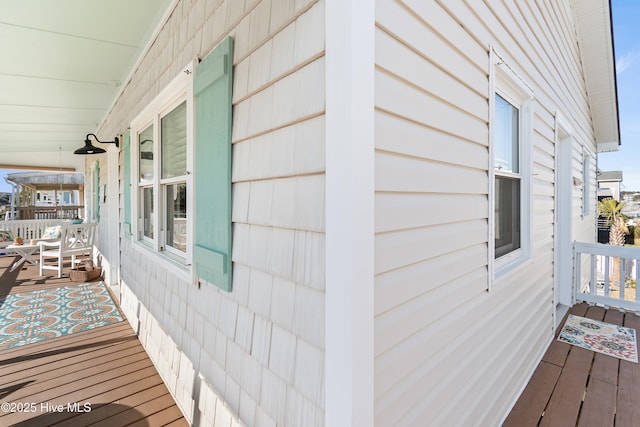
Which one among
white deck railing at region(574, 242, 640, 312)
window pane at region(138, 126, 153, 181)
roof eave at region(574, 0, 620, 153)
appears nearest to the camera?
window pane at region(138, 126, 153, 181)

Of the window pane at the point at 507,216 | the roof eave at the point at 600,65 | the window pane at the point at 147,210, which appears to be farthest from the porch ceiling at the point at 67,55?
the roof eave at the point at 600,65

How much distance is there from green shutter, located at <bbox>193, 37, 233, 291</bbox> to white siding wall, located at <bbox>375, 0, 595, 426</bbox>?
0.84 meters

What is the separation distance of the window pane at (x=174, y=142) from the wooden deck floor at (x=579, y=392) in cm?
286

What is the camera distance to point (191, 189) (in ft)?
6.39

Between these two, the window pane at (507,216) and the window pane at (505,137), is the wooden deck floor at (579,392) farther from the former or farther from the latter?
the window pane at (505,137)

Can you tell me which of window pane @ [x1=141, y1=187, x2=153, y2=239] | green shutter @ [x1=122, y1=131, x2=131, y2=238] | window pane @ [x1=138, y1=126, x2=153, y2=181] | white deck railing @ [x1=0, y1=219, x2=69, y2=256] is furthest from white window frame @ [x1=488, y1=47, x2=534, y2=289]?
white deck railing @ [x1=0, y1=219, x2=69, y2=256]

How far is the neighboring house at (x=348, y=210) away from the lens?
978 mm

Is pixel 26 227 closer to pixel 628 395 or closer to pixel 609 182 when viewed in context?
pixel 628 395

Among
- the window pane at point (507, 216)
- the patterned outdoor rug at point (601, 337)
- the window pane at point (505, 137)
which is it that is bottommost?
the patterned outdoor rug at point (601, 337)

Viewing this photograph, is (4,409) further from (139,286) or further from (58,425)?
(139,286)

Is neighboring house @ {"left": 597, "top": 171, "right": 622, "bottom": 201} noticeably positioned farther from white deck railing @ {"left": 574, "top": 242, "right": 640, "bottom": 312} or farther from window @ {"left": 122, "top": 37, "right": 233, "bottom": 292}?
window @ {"left": 122, "top": 37, "right": 233, "bottom": 292}

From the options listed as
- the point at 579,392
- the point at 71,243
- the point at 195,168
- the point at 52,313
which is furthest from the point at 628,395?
the point at 71,243

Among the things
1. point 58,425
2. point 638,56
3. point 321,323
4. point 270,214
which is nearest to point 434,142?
point 270,214

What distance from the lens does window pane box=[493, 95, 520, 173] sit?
2.15 m
